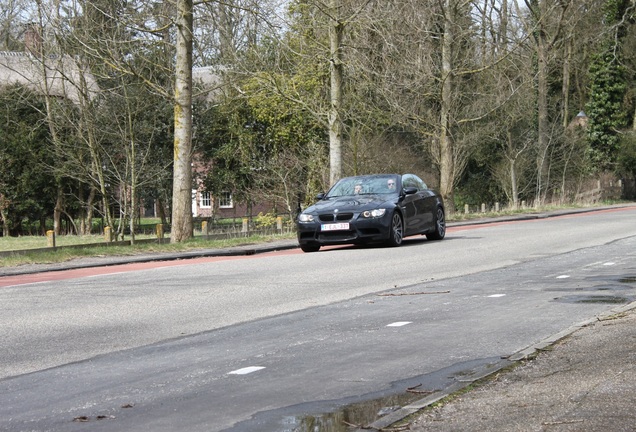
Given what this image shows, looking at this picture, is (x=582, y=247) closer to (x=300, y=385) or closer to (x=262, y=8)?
(x=262, y=8)

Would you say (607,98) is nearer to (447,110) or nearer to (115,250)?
(447,110)

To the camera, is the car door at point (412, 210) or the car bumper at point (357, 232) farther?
the car door at point (412, 210)

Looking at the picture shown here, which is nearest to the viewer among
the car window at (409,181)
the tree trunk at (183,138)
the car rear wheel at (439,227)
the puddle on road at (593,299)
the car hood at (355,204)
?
the puddle on road at (593,299)

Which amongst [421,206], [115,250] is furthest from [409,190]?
[115,250]

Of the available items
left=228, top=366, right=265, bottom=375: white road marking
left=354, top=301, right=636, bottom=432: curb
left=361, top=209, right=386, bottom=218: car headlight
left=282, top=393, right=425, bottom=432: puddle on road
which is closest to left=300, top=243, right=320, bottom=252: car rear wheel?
left=361, top=209, right=386, bottom=218: car headlight

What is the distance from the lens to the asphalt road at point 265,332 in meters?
6.00

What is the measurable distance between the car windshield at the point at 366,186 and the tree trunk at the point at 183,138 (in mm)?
4978

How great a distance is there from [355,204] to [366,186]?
139 centimetres

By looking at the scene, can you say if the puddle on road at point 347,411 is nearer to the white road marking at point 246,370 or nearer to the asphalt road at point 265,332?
the asphalt road at point 265,332

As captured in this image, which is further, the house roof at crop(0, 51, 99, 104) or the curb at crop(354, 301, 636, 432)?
the house roof at crop(0, 51, 99, 104)

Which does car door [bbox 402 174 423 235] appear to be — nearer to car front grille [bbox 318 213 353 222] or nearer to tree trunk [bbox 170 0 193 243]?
car front grille [bbox 318 213 353 222]

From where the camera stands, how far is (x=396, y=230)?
20391mm

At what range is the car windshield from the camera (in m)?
21.1

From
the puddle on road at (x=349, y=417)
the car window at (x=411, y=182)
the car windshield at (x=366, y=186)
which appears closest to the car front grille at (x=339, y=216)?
the car windshield at (x=366, y=186)
